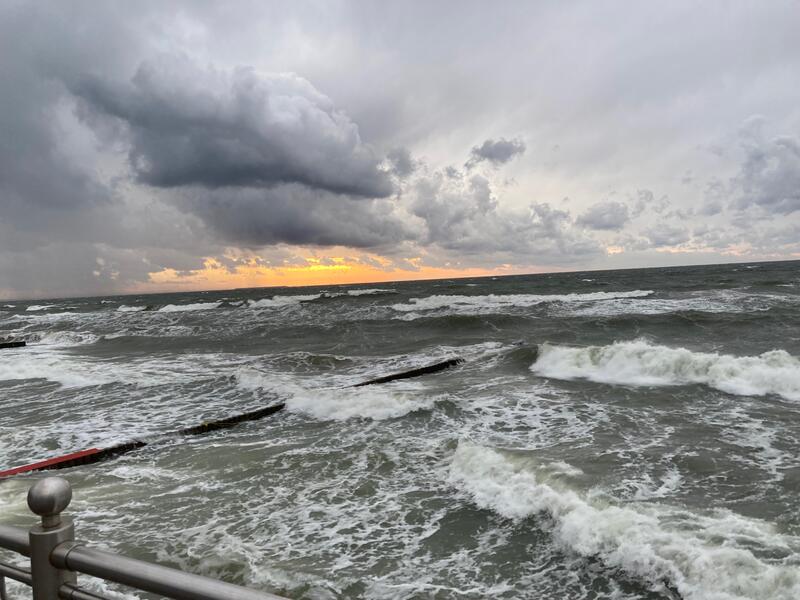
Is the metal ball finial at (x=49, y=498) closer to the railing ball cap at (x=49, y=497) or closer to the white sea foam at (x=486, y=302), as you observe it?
the railing ball cap at (x=49, y=497)

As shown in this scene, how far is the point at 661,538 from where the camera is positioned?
5000 millimetres

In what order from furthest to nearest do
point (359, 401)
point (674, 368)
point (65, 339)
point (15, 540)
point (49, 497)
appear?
point (65, 339) < point (674, 368) < point (359, 401) < point (15, 540) < point (49, 497)

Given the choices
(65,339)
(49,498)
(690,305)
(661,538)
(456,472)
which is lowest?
(65,339)

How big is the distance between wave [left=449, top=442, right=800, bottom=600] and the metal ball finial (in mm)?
4810

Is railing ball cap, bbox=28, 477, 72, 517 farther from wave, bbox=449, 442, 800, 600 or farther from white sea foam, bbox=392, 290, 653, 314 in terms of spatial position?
white sea foam, bbox=392, 290, 653, 314

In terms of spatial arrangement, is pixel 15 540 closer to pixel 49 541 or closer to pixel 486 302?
pixel 49 541

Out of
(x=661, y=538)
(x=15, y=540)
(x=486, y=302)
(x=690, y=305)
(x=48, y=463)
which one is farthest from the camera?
(x=486, y=302)

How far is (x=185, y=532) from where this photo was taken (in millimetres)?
5770

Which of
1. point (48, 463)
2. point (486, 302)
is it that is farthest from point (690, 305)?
point (48, 463)

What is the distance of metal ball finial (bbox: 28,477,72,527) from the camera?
1718mm

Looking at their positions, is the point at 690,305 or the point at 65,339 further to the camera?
the point at 690,305

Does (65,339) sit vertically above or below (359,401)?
below

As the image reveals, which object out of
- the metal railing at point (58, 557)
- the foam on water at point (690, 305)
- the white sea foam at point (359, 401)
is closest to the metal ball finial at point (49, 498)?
the metal railing at point (58, 557)

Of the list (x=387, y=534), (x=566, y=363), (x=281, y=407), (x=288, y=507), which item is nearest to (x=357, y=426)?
(x=281, y=407)
